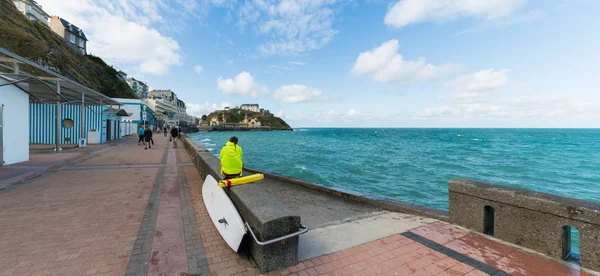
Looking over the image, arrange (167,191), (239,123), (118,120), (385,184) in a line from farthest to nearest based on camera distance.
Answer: (239,123) → (118,120) → (385,184) → (167,191)

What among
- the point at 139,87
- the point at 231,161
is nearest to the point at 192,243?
the point at 231,161

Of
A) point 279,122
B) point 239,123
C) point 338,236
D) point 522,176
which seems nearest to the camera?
point 338,236

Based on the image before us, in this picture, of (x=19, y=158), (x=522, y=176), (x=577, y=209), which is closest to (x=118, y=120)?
(x=19, y=158)

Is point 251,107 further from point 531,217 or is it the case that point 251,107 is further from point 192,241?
point 531,217

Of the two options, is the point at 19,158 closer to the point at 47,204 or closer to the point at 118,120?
the point at 47,204

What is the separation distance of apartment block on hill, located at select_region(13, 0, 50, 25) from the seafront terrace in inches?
2908

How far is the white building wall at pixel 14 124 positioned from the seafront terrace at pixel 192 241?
5.17 m

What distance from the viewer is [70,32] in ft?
197

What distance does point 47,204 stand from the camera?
16.5ft

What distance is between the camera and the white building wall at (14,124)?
8930 millimetres

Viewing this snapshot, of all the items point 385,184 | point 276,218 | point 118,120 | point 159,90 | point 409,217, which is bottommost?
point 385,184

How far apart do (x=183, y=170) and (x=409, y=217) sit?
8198mm

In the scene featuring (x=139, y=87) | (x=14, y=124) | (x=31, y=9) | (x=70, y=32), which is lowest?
(x=14, y=124)

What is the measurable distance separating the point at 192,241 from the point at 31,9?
3413 inches
